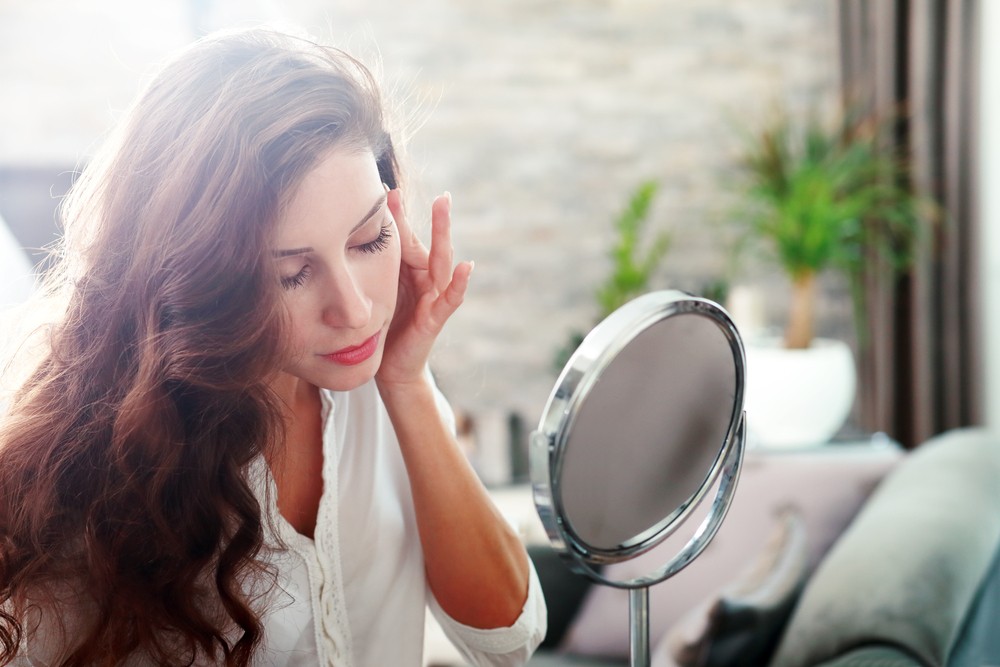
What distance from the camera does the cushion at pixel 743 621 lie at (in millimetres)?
1312

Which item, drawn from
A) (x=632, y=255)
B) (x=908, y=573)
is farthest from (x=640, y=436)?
(x=632, y=255)

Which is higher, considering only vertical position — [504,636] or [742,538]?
[504,636]

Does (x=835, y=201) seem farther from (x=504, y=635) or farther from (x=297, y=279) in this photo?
(x=297, y=279)

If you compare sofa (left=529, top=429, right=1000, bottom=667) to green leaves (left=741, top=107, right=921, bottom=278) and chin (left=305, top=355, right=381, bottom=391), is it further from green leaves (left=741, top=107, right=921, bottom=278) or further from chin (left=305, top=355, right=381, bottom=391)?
green leaves (left=741, top=107, right=921, bottom=278)

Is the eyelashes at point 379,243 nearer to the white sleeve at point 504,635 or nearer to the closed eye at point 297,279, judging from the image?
the closed eye at point 297,279

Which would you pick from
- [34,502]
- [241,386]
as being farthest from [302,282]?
[34,502]

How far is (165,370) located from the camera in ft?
2.26

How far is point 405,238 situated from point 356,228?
0.14 meters

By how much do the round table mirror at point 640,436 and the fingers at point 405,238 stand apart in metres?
0.32

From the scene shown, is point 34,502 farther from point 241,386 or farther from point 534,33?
point 534,33

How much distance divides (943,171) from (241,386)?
9.85 ft

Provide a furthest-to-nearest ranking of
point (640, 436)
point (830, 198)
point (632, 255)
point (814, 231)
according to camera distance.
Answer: point (632, 255), point (830, 198), point (814, 231), point (640, 436)

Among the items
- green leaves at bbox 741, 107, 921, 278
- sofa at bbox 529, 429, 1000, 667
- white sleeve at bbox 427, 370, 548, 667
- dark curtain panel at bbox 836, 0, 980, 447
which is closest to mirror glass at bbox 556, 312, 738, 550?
sofa at bbox 529, 429, 1000, 667

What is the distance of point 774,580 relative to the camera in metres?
1.44
